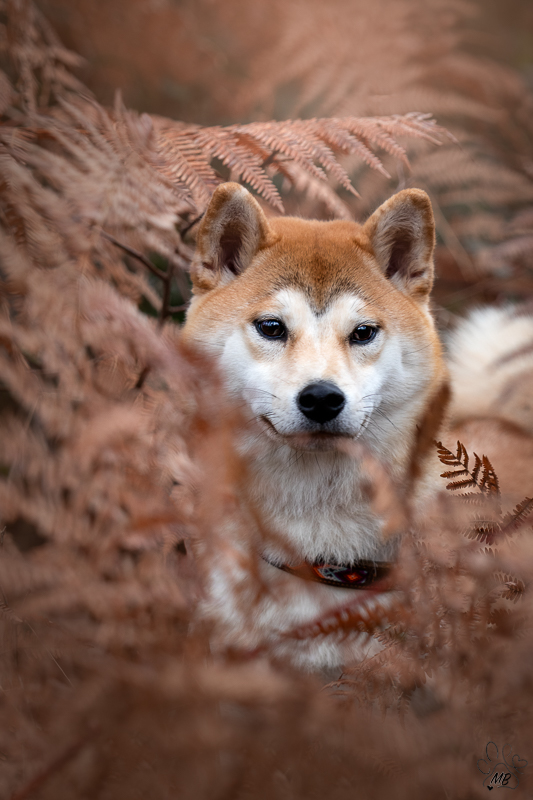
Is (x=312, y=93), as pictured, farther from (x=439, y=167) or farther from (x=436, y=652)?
(x=436, y=652)

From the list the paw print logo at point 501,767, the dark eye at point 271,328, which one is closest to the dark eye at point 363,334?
the dark eye at point 271,328

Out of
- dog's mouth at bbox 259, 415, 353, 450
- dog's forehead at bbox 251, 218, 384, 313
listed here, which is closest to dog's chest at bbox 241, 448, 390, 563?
dog's mouth at bbox 259, 415, 353, 450

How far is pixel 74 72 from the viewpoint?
374cm

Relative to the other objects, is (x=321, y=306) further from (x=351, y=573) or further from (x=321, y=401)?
(x=351, y=573)

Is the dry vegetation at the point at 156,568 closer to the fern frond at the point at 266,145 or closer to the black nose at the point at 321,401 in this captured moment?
the fern frond at the point at 266,145

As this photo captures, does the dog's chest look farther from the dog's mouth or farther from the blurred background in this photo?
the blurred background

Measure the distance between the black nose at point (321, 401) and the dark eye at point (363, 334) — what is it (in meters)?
0.44

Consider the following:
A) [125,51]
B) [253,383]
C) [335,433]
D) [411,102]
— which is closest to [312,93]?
[411,102]

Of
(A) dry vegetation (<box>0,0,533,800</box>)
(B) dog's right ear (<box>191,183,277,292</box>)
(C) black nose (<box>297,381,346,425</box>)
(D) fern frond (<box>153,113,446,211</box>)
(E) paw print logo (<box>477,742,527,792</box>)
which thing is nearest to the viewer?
(A) dry vegetation (<box>0,0,533,800</box>)

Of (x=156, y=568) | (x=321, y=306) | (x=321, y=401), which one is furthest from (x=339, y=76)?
(x=156, y=568)

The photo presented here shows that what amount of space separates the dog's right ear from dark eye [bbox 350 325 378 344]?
566mm

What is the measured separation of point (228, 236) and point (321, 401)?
95 centimetres

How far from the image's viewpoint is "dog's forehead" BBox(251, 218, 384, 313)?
93.8 inches

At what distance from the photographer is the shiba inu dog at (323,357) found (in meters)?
2.05
